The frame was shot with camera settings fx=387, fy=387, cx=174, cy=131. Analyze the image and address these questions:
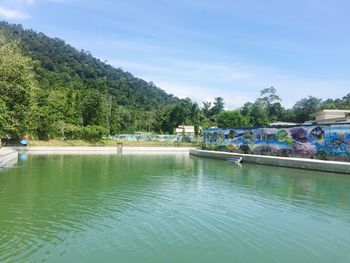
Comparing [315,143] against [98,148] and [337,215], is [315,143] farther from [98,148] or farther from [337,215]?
[98,148]

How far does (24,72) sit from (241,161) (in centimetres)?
1997

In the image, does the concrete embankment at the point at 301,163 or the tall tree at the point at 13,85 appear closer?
the concrete embankment at the point at 301,163

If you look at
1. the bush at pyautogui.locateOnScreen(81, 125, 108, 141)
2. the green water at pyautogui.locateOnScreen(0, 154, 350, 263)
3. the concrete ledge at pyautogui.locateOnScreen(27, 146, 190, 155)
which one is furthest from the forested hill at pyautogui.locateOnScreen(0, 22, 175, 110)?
the green water at pyautogui.locateOnScreen(0, 154, 350, 263)

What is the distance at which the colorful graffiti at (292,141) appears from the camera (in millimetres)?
Answer: 28922

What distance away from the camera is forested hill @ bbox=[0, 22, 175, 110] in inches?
4417

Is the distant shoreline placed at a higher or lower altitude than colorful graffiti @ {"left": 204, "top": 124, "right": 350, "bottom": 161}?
lower

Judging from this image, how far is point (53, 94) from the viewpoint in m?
62.1

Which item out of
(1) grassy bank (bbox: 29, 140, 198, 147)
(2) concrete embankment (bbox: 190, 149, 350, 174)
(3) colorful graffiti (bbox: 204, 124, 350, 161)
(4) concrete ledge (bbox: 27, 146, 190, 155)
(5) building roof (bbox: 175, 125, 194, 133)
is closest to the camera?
(2) concrete embankment (bbox: 190, 149, 350, 174)

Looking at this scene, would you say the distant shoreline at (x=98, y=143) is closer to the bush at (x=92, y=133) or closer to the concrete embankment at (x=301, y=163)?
the bush at (x=92, y=133)

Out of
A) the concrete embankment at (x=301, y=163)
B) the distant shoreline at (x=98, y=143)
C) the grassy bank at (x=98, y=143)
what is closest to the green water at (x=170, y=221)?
the concrete embankment at (x=301, y=163)

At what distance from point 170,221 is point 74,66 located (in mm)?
121587

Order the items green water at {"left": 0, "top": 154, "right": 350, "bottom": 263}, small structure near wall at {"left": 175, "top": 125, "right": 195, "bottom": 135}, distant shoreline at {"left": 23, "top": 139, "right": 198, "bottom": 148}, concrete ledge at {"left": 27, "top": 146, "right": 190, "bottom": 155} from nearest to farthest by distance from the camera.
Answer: green water at {"left": 0, "top": 154, "right": 350, "bottom": 263} → concrete ledge at {"left": 27, "top": 146, "right": 190, "bottom": 155} → distant shoreline at {"left": 23, "top": 139, "right": 198, "bottom": 148} → small structure near wall at {"left": 175, "top": 125, "right": 195, "bottom": 135}

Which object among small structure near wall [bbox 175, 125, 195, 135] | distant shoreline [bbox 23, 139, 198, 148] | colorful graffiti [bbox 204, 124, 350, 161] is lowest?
distant shoreline [bbox 23, 139, 198, 148]

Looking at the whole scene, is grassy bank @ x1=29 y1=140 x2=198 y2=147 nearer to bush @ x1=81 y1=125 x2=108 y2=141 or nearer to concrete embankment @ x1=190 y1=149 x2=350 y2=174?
bush @ x1=81 y1=125 x2=108 y2=141
